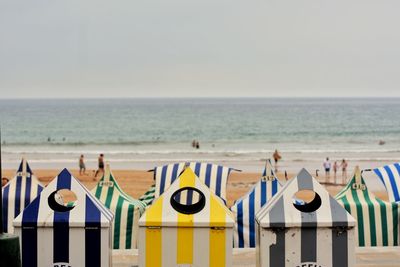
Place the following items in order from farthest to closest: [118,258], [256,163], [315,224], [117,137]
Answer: [117,137], [256,163], [118,258], [315,224]

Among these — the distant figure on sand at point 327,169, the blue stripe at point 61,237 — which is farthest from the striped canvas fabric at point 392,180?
the distant figure on sand at point 327,169

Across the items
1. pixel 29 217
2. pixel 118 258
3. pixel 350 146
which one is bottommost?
pixel 118 258

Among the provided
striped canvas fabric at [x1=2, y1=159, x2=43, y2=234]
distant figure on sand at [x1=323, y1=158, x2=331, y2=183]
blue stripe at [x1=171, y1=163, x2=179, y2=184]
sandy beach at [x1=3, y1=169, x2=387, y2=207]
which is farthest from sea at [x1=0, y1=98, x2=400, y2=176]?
striped canvas fabric at [x1=2, y1=159, x2=43, y2=234]

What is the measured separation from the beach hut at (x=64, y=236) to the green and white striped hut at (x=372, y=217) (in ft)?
A: 11.6

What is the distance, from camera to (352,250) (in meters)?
4.49

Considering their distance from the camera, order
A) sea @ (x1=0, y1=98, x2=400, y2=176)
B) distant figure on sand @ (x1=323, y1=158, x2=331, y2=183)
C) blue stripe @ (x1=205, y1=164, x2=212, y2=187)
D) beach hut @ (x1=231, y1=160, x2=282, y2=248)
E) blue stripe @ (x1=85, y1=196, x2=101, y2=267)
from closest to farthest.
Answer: blue stripe @ (x1=85, y1=196, x2=101, y2=267) < beach hut @ (x1=231, y1=160, x2=282, y2=248) < blue stripe @ (x1=205, y1=164, x2=212, y2=187) < distant figure on sand @ (x1=323, y1=158, x2=331, y2=183) < sea @ (x1=0, y1=98, x2=400, y2=176)

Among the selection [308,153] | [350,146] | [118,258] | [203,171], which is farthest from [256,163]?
[118,258]

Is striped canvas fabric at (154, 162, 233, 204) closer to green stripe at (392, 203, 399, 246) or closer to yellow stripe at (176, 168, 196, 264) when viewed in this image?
green stripe at (392, 203, 399, 246)

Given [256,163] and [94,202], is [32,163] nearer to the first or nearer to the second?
[256,163]

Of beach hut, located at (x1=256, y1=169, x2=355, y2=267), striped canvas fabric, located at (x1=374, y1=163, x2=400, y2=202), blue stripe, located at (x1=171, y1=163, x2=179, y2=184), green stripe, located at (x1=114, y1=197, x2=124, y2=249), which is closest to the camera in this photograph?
beach hut, located at (x1=256, y1=169, x2=355, y2=267)

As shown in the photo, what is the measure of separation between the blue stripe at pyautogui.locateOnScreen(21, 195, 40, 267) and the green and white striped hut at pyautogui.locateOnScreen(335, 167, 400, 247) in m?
3.80

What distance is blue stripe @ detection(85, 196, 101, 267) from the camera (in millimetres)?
4555

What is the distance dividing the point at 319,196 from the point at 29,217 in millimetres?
1816

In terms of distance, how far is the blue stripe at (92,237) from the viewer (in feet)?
14.9
